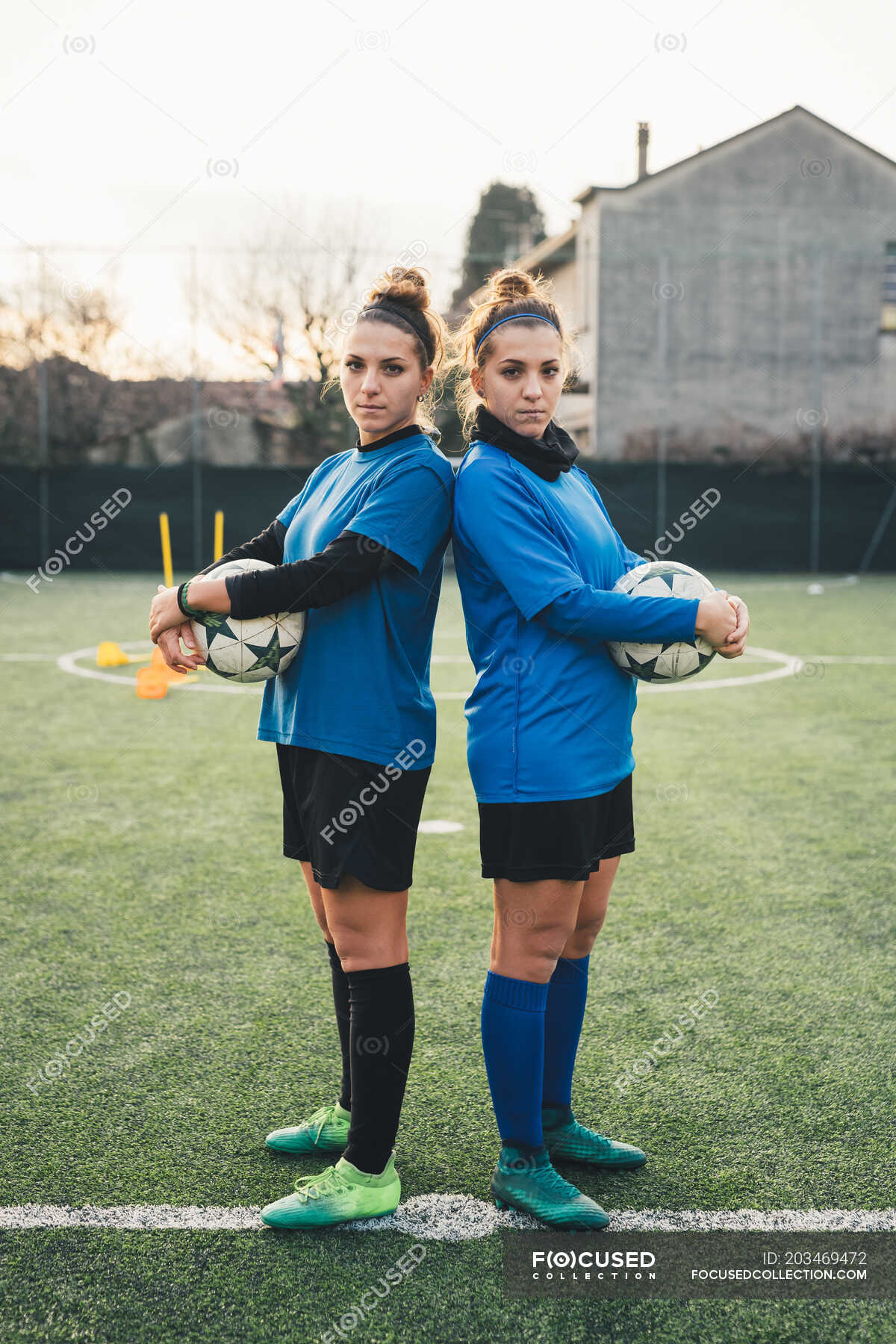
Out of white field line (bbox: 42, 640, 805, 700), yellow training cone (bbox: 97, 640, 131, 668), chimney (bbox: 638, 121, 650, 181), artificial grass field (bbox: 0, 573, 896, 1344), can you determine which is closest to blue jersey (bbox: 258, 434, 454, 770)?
artificial grass field (bbox: 0, 573, 896, 1344)

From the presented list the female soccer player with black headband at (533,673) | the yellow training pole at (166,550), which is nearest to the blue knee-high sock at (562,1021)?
the female soccer player with black headband at (533,673)

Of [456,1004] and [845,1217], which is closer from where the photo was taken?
[845,1217]

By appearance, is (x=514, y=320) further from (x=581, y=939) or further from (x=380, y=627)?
(x=581, y=939)

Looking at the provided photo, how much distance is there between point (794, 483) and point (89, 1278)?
19475 millimetres

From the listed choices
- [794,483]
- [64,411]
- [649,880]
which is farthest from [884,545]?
[649,880]

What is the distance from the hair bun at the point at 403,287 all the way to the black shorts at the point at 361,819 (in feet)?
3.03

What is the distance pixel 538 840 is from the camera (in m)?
2.14

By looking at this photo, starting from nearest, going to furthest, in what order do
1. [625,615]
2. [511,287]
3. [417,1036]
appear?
1. [625,615]
2. [511,287]
3. [417,1036]

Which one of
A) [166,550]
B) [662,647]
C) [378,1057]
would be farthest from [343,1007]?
[166,550]

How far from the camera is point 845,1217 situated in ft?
7.25

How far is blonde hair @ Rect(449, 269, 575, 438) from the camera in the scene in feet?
7.33

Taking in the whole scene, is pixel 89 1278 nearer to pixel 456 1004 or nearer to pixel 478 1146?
pixel 478 1146

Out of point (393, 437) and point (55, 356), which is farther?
point (55, 356)

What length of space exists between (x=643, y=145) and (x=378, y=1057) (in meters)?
27.1
